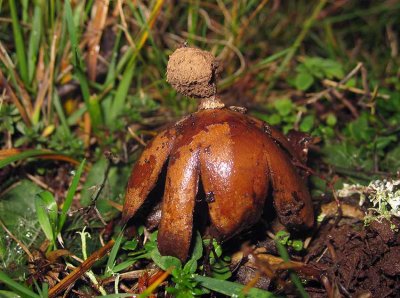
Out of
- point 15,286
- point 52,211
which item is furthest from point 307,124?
point 15,286

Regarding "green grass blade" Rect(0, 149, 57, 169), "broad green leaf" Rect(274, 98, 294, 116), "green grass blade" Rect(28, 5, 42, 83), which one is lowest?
"broad green leaf" Rect(274, 98, 294, 116)

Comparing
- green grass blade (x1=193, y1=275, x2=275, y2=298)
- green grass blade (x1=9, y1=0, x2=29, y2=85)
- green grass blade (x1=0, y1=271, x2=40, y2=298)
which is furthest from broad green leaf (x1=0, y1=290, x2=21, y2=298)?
green grass blade (x1=9, y1=0, x2=29, y2=85)

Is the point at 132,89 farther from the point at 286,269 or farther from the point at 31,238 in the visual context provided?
the point at 286,269

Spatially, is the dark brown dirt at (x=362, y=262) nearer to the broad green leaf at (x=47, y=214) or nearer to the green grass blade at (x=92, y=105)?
the broad green leaf at (x=47, y=214)

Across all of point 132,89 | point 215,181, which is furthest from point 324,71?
point 215,181

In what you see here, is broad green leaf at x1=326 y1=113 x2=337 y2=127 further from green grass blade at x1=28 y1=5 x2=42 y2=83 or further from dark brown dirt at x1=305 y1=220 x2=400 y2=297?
green grass blade at x1=28 y1=5 x2=42 y2=83

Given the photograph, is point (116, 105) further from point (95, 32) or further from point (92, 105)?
point (95, 32)
